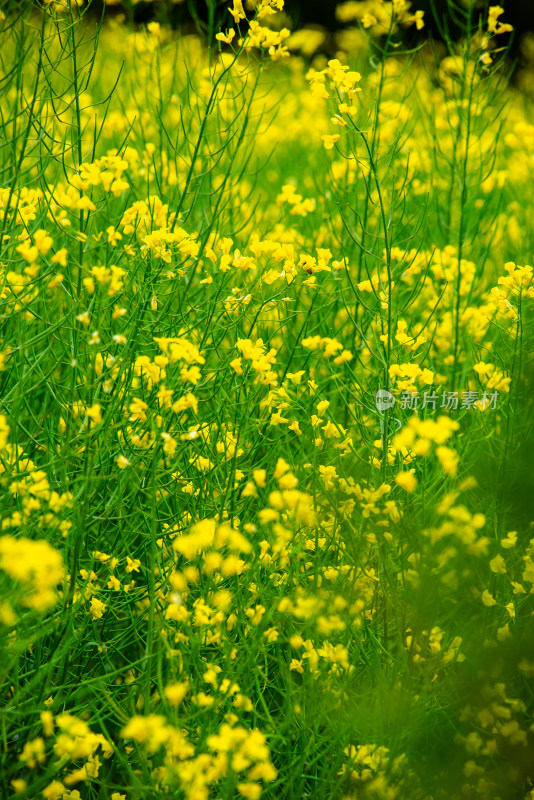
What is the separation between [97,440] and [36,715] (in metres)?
0.65

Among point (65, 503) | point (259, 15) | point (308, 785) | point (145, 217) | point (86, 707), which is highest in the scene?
point (259, 15)

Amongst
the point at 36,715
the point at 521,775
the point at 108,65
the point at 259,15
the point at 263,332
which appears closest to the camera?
the point at 521,775

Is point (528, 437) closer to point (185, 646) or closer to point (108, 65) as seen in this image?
point (185, 646)

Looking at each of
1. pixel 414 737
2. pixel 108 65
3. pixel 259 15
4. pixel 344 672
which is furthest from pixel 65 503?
pixel 108 65

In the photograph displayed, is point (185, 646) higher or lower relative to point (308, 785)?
higher

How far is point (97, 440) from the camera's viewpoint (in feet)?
6.45

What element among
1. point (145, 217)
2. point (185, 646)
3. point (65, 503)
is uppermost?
point (145, 217)

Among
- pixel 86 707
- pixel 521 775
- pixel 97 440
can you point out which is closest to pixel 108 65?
pixel 97 440

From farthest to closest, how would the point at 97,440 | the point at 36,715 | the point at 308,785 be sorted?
the point at 97,440 < the point at 308,785 < the point at 36,715

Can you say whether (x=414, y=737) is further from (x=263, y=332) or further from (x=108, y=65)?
(x=108, y=65)

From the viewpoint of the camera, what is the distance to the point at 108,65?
6.25 meters

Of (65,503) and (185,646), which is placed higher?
(65,503)

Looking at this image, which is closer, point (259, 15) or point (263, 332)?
point (259, 15)

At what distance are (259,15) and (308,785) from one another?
198 centimetres
